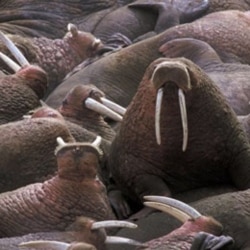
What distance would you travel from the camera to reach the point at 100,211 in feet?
23.0

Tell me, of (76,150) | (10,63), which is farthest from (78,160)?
(10,63)

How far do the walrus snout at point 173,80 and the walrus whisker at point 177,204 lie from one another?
0.47m

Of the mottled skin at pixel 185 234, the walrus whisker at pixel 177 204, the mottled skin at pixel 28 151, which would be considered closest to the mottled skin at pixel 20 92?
the mottled skin at pixel 28 151

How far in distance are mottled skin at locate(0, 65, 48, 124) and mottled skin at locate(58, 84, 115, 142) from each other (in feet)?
0.60

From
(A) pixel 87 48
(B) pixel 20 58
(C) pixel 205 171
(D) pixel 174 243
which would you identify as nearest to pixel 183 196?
(C) pixel 205 171

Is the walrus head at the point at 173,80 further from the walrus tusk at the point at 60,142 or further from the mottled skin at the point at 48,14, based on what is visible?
the mottled skin at the point at 48,14

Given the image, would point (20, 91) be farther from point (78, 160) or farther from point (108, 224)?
point (108, 224)

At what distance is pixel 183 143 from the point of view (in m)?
7.39

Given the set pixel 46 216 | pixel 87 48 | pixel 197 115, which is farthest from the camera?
pixel 87 48

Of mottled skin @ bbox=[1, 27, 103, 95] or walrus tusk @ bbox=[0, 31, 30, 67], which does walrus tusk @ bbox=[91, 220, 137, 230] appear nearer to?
walrus tusk @ bbox=[0, 31, 30, 67]

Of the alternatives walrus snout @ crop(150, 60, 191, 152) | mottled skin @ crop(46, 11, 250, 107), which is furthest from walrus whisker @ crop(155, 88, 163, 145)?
mottled skin @ crop(46, 11, 250, 107)

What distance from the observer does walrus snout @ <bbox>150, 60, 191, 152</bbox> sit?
23.7ft

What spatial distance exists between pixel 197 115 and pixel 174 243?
1.17 meters

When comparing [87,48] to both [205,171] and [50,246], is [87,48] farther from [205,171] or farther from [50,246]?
[50,246]
